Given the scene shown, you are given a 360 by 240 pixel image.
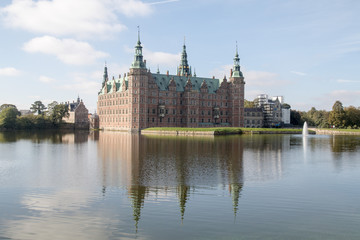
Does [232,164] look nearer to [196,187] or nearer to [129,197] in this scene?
[196,187]

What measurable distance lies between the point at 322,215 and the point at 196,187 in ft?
25.6

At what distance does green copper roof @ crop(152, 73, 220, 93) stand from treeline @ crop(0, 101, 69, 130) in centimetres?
4271

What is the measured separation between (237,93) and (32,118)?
2961 inches

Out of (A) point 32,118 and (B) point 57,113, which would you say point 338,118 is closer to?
(B) point 57,113

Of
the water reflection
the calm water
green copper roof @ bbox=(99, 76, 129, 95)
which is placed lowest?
the calm water

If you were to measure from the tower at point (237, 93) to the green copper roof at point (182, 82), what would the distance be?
6.06 metres

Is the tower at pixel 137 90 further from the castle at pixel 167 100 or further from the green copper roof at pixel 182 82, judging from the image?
the green copper roof at pixel 182 82

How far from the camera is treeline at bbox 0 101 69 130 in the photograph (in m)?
116

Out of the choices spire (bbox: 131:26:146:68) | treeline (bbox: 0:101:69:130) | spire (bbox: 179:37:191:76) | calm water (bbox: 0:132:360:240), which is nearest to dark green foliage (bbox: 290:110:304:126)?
spire (bbox: 179:37:191:76)

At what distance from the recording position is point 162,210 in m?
16.8

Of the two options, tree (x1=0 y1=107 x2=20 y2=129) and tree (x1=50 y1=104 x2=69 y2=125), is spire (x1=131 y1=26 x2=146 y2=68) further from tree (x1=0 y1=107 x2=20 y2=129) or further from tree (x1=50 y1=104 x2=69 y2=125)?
tree (x1=0 y1=107 x2=20 y2=129)

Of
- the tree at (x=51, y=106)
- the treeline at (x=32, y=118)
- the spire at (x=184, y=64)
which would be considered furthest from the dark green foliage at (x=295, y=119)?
the tree at (x=51, y=106)

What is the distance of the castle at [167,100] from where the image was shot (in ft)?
353

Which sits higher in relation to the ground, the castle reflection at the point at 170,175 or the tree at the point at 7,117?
the tree at the point at 7,117
